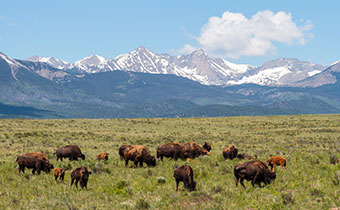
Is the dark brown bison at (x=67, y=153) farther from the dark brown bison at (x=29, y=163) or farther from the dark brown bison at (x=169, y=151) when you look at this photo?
the dark brown bison at (x=169, y=151)

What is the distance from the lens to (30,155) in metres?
19.7

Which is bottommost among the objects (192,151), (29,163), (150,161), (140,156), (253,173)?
(150,161)

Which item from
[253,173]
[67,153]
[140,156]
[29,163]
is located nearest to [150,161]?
[140,156]

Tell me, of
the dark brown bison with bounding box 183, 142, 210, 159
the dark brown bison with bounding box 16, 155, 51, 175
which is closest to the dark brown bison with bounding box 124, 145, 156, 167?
the dark brown bison with bounding box 183, 142, 210, 159

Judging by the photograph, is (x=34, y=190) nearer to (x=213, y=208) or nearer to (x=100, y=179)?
(x=100, y=179)

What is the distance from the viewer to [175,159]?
2416 cm

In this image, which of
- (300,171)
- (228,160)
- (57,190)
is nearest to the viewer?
(57,190)

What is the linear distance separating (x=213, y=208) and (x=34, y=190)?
8.69 metres

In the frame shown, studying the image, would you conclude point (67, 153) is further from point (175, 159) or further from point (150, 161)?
point (175, 159)

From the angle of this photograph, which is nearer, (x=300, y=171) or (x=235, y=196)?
(x=235, y=196)

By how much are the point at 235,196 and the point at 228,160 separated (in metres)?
11.1

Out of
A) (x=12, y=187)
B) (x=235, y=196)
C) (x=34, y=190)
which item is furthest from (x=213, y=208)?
(x=12, y=187)

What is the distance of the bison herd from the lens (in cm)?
1473

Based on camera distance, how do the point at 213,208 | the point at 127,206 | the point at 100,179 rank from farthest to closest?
the point at 100,179, the point at 127,206, the point at 213,208
